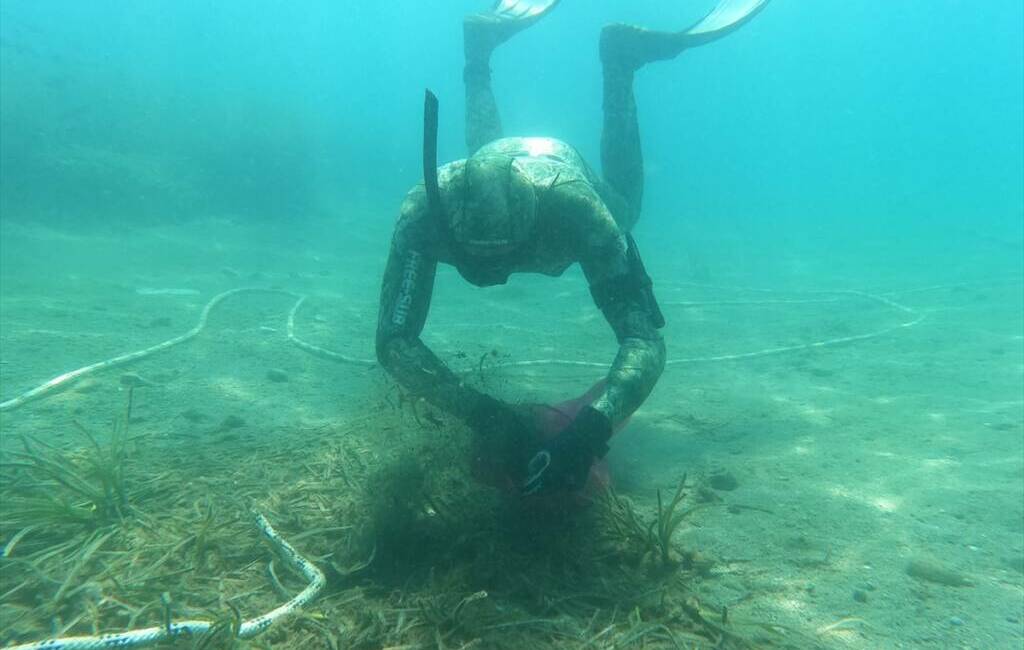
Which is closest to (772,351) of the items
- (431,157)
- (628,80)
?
(628,80)

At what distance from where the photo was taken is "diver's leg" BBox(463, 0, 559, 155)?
25.7 ft

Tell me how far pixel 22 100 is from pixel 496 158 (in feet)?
71.8

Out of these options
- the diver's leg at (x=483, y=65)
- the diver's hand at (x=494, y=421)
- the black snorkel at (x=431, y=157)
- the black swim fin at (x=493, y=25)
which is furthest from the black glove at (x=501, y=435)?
the black swim fin at (x=493, y=25)

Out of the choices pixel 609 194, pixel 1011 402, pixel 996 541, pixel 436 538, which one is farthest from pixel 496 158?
pixel 1011 402

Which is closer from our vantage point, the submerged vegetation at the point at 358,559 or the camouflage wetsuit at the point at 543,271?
the submerged vegetation at the point at 358,559

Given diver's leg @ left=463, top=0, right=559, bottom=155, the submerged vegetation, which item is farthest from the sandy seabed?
diver's leg @ left=463, top=0, right=559, bottom=155

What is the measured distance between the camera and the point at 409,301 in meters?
4.05

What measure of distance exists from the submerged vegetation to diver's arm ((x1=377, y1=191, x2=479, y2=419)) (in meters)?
0.56

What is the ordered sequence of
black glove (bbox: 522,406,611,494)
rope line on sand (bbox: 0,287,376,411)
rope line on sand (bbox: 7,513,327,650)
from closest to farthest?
rope line on sand (bbox: 7,513,327,650)
black glove (bbox: 522,406,611,494)
rope line on sand (bbox: 0,287,376,411)

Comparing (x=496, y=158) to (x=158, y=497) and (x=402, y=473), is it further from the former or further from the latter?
(x=158, y=497)

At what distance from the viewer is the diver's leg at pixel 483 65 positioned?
7832 millimetres

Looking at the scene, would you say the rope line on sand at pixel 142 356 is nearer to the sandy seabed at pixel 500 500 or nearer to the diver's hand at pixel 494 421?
the sandy seabed at pixel 500 500

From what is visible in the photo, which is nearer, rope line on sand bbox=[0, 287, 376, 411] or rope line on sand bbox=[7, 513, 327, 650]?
rope line on sand bbox=[7, 513, 327, 650]

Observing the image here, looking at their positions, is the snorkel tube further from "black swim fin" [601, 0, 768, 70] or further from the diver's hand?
"black swim fin" [601, 0, 768, 70]
